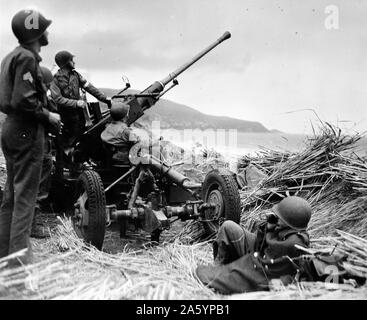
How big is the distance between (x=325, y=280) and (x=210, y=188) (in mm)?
2759

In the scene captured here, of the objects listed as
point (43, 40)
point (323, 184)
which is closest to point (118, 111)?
point (43, 40)

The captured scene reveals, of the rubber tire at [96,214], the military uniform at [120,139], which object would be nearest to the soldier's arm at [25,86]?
the rubber tire at [96,214]

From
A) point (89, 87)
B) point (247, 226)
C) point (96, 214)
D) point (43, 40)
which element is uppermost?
point (43, 40)

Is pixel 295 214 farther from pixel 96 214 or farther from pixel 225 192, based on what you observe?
pixel 96 214

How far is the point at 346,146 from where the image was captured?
8016 millimetres

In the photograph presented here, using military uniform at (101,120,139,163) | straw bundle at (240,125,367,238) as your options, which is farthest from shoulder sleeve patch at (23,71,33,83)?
straw bundle at (240,125,367,238)

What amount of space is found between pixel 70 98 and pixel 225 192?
3247 millimetres

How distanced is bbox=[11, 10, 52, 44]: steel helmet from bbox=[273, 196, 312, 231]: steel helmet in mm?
2506

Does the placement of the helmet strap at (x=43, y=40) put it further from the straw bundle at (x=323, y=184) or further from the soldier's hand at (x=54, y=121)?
the straw bundle at (x=323, y=184)

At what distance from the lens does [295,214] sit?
4949 mm

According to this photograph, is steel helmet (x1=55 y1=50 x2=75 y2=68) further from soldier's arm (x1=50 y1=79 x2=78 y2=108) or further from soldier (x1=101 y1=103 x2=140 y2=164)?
soldier (x1=101 y1=103 x2=140 y2=164)
